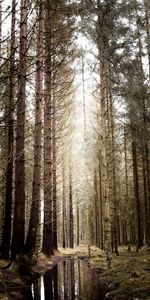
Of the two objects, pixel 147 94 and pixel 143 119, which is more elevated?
pixel 147 94

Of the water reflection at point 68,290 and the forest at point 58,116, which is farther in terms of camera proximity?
the forest at point 58,116

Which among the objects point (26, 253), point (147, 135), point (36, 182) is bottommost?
point (26, 253)

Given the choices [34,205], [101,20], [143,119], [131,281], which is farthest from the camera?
[143,119]

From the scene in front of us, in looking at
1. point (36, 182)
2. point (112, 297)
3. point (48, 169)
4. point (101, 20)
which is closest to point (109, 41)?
point (101, 20)

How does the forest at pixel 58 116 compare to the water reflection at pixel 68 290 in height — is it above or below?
above

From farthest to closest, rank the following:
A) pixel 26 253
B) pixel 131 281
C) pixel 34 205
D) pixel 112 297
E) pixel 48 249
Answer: pixel 48 249 → pixel 34 205 → pixel 26 253 → pixel 131 281 → pixel 112 297

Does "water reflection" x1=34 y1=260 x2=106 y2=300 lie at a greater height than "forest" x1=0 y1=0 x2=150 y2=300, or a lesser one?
lesser

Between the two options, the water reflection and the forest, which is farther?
the forest

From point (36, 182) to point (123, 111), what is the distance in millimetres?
7821

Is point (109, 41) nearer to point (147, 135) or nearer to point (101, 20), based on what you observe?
point (101, 20)

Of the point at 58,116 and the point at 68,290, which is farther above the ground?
the point at 58,116

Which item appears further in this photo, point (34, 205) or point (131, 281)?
point (34, 205)

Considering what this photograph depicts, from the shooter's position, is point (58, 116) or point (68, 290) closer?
point (68, 290)

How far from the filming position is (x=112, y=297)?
232 inches
